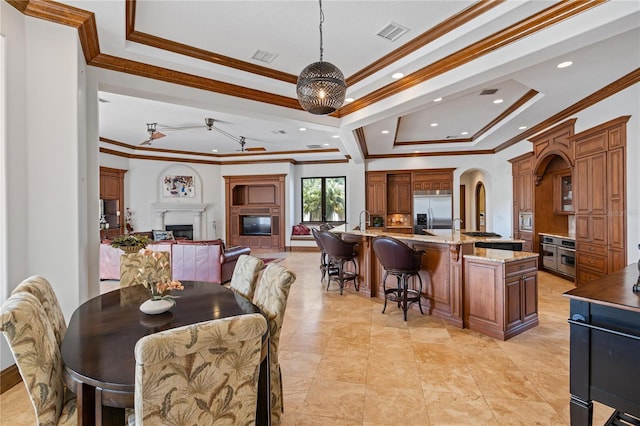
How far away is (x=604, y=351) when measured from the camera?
151 cm

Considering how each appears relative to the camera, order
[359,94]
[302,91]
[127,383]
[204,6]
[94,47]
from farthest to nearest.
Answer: [359,94] < [94,47] < [204,6] < [302,91] < [127,383]

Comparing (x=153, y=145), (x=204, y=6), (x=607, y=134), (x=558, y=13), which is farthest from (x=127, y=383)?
(x=153, y=145)

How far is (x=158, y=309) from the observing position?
5.98 ft

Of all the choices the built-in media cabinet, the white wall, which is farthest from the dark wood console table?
the built-in media cabinet

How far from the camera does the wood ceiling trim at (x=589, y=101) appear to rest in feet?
12.7

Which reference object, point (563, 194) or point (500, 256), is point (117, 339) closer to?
point (500, 256)

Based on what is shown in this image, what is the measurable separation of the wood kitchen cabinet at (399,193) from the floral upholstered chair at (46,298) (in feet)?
28.2

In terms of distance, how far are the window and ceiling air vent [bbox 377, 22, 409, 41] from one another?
719 centimetres

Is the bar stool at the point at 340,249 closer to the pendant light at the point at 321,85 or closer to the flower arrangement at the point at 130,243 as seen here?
the flower arrangement at the point at 130,243

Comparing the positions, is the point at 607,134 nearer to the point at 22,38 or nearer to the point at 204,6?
the point at 204,6

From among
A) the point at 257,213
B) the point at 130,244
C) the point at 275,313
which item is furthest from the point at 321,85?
the point at 257,213

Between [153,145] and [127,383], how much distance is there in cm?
893

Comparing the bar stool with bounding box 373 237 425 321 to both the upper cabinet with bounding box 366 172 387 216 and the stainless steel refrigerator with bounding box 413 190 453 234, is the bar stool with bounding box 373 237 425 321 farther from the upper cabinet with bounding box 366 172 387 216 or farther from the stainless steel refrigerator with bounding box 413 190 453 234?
the upper cabinet with bounding box 366 172 387 216

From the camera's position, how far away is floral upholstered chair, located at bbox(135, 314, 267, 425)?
0.97 metres
